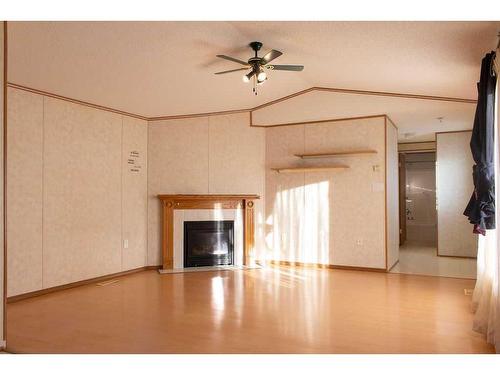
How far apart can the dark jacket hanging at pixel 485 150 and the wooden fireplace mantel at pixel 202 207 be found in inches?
149

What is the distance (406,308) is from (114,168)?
14.3 ft

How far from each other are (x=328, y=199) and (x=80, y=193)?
12.4 ft

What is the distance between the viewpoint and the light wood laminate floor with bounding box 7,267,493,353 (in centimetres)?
304

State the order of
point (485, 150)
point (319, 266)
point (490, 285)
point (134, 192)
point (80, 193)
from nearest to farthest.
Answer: point (485, 150)
point (490, 285)
point (80, 193)
point (134, 192)
point (319, 266)

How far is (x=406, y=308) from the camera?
4016mm

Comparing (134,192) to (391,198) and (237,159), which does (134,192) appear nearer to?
(237,159)

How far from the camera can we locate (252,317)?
3.73 metres

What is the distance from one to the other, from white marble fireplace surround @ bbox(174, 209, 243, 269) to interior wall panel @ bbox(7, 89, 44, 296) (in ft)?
6.83

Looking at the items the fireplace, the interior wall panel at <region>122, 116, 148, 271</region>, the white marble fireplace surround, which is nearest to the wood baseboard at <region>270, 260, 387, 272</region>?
the white marble fireplace surround

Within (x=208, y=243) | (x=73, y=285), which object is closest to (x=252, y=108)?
(x=208, y=243)

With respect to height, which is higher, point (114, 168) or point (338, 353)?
point (114, 168)
